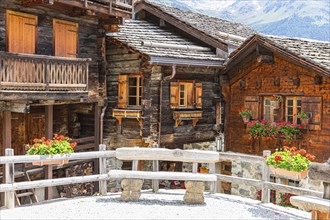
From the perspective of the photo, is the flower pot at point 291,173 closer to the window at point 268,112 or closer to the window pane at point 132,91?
the window at point 268,112

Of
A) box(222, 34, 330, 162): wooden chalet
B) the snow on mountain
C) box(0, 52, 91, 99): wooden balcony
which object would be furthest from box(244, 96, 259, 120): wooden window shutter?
the snow on mountain

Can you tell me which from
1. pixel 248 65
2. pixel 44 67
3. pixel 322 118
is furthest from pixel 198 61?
pixel 44 67

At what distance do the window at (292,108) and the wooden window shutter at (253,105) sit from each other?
1.04 meters

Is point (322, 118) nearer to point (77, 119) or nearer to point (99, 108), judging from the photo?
point (99, 108)

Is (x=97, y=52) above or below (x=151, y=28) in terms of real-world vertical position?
below

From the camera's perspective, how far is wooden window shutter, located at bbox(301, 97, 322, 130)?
43.6 ft

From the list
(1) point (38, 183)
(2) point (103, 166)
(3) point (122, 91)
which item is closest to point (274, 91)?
(3) point (122, 91)

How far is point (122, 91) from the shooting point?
595 inches

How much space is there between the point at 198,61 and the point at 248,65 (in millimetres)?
1745

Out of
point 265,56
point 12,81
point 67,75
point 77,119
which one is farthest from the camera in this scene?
point 77,119

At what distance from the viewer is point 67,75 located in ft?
42.2

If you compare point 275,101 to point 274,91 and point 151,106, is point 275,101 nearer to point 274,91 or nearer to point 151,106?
point 274,91

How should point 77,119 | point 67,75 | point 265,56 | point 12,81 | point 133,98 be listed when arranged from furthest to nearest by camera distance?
1. point 77,119
2. point 133,98
3. point 265,56
4. point 67,75
5. point 12,81

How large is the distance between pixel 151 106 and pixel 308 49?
17.8 feet
